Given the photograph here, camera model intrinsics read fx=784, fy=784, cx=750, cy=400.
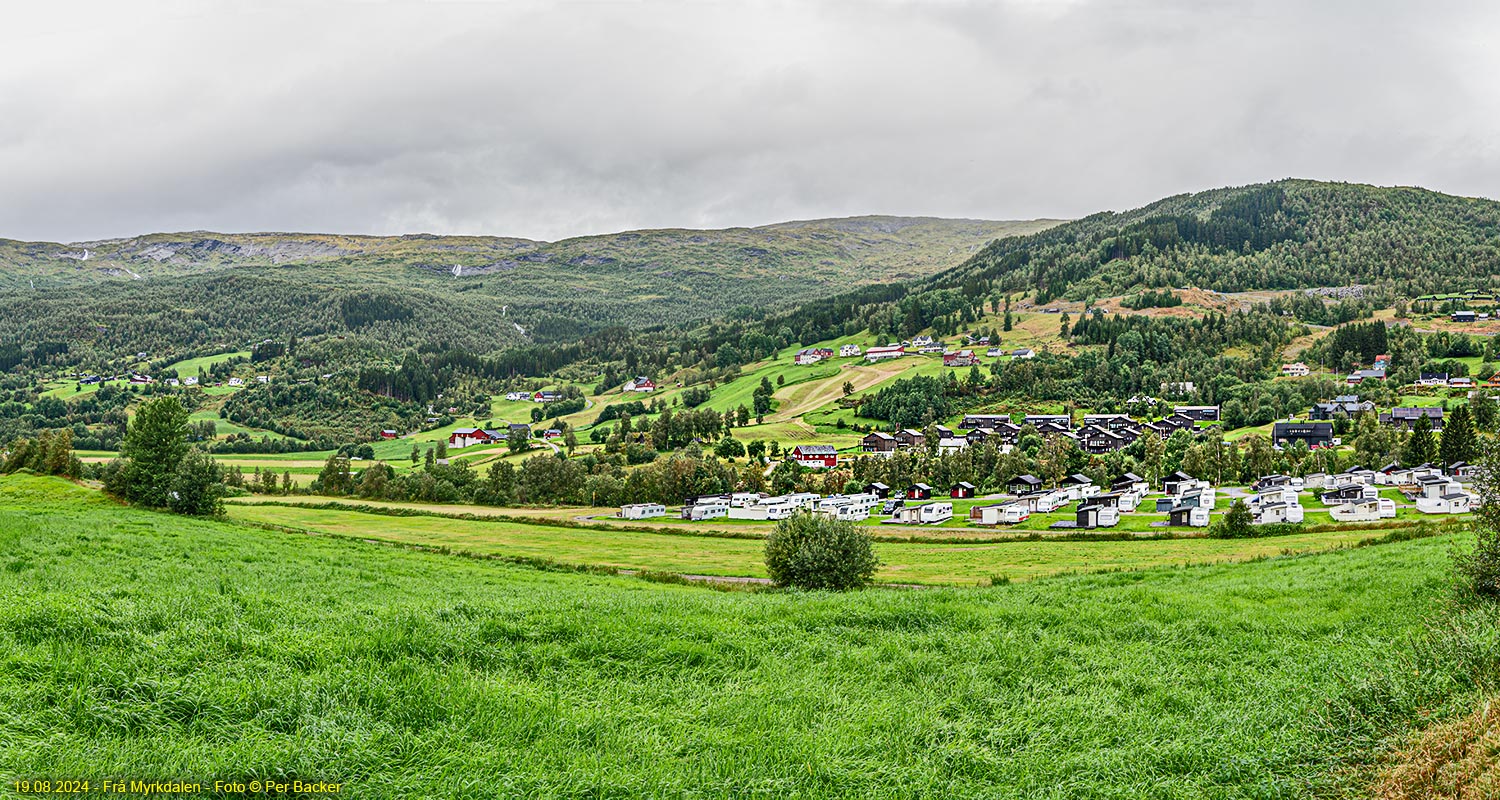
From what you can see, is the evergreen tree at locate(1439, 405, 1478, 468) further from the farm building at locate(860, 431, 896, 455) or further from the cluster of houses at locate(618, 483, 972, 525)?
the farm building at locate(860, 431, 896, 455)

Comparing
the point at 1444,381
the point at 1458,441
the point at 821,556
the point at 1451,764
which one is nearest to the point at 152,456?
the point at 821,556

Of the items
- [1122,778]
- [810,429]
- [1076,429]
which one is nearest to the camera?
[1122,778]

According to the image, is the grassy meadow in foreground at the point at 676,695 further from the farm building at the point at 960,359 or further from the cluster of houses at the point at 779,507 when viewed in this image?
the farm building at the point at 960,359

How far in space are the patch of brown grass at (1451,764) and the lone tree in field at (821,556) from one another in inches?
913

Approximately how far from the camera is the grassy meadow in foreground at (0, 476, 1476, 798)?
7250 mm

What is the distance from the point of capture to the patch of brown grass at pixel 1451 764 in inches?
277

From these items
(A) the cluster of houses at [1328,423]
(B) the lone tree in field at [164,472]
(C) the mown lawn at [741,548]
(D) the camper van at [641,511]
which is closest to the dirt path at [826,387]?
(D) the camper van at [641,511]

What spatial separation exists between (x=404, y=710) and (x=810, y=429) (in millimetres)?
134627

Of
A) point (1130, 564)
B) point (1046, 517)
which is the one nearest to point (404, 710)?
point (1130, 564)

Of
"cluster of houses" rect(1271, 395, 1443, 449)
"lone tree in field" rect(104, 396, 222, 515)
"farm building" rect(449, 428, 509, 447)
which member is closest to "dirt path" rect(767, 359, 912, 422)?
"farm building" rect(449, 428, 509, 447)

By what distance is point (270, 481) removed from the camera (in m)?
103

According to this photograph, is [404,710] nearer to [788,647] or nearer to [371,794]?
[371,794]

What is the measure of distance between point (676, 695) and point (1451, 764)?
25.6 feet

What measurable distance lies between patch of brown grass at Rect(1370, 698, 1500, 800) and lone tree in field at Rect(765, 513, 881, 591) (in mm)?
23197
